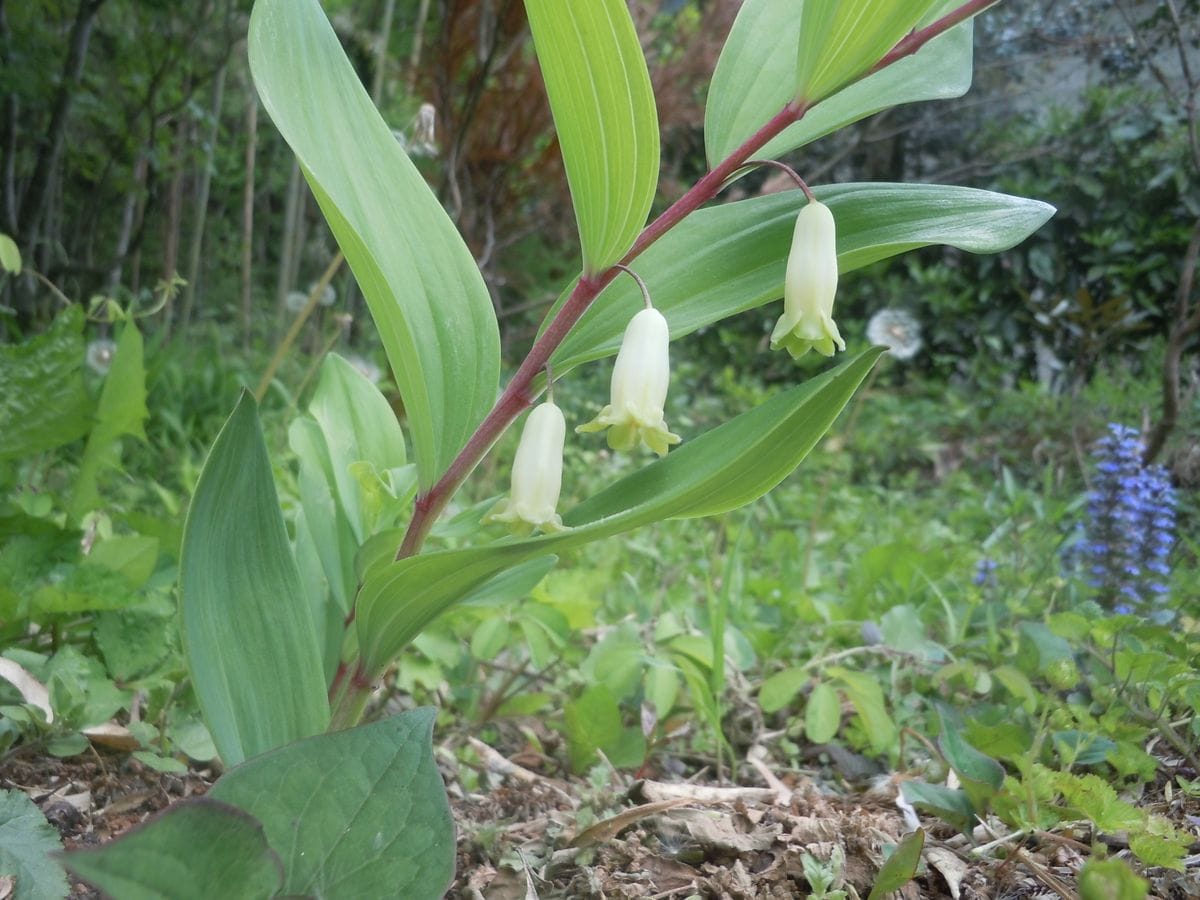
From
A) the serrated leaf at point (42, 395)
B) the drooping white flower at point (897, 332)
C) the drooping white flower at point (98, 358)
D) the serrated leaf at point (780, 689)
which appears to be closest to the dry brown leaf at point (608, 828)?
the serrated leaf at point (780, 689)

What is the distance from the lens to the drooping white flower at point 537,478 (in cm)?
80

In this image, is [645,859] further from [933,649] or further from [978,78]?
[978,78]

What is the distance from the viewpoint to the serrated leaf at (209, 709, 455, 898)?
2.07 feet

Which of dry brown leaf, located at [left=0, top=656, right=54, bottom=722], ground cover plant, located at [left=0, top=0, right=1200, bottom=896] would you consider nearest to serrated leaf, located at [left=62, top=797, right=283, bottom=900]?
ground cover plant, located at [left=0, top=0, right=1200, bottom=896]

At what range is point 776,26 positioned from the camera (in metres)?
0.86

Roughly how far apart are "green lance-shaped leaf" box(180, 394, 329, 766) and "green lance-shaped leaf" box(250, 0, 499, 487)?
0.47 ft

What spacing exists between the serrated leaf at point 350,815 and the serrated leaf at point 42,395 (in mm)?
850

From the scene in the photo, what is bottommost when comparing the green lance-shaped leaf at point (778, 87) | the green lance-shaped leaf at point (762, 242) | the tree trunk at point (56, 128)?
the green lance-shaped leaf at point (762, 242)

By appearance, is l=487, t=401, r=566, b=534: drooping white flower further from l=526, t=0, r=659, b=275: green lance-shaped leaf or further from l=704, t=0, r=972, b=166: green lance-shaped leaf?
l=704, t=0, r=972, b=166: green lance-shaped leaf

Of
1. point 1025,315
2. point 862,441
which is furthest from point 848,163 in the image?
point 862,441

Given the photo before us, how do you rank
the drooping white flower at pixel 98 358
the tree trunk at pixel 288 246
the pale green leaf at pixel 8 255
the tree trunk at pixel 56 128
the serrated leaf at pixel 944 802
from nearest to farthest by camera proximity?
1. the serrated leaf at pixel 944 802
2. the pale green leaf at pixel 8 255
3. the drooping white flower at pixel 98 358
4. the tree trunk at pixel 56 128
5. the tree trunk at pixel 288 246

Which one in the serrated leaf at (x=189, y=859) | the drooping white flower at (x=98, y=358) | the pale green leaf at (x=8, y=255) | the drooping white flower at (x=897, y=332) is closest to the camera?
the serrated leaf at (x=189, y=859)

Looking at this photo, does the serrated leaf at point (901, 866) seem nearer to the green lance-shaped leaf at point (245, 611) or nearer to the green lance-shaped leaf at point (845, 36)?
the green lance-shaped leaf at point (245, 611)

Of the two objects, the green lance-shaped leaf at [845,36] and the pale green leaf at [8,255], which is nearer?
the green lance-shaped leaf at [845,36]
